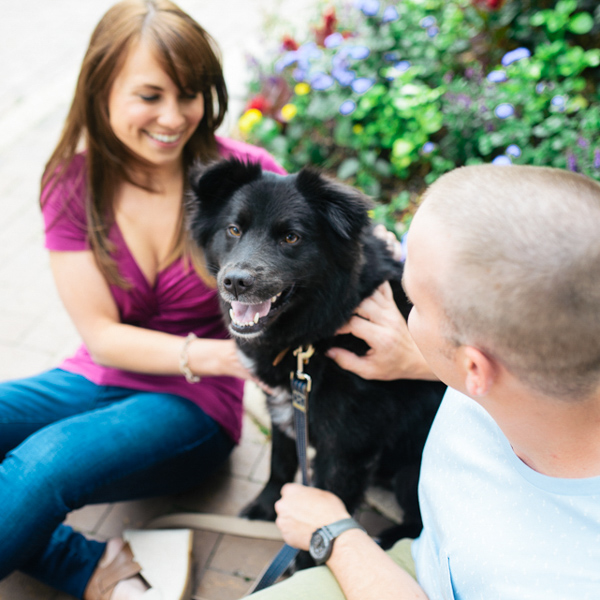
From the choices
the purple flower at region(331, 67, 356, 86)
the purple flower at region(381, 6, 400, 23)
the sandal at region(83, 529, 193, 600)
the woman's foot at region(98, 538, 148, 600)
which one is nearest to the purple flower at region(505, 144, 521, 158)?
the purple flower at region(331, 67, 356, 86)

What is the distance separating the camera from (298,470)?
2299 mm

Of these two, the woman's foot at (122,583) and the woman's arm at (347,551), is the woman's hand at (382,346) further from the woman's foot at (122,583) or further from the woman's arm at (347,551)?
the woman's foot at (122,583)

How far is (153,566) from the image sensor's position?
185cm

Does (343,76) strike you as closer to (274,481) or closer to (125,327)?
(125,327)

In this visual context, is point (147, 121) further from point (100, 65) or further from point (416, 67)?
point (416, 67)

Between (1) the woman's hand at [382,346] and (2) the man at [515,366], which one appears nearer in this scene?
(2) the man at [515,366]

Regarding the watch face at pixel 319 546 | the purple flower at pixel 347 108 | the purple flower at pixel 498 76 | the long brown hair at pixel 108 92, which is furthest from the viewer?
the purple flower at pixel 347 108

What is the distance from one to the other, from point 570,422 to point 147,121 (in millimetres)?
1580

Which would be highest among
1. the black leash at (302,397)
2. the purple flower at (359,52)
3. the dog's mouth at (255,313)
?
the purple flower at (359,52)

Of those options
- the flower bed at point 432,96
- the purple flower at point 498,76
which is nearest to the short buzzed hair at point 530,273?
the flower bed at point 432,96

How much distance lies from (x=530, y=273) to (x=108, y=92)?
1.60m

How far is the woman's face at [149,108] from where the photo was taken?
5.87 ft

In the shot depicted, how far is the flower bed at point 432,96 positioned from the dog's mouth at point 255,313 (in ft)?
4.80

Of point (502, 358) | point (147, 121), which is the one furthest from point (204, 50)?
point (502, 358)
